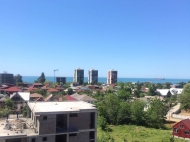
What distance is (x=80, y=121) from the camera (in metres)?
15.1

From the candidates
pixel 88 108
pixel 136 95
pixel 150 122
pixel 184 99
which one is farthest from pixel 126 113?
pixel 136 95

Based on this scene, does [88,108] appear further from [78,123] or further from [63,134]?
[63,134]

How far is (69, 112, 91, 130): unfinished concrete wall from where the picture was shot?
48.4 feet

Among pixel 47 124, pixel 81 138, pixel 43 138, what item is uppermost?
pixel 47 124

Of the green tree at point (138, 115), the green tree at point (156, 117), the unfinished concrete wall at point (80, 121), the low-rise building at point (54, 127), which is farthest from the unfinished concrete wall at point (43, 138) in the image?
the green tree at point (156, 117)

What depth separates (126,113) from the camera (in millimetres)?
35156

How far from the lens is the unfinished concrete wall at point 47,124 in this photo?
13257 mm

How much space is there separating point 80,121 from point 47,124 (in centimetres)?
265

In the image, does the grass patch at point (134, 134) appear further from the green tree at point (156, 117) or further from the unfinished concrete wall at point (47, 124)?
the unfinished concrete wall at point (47, 124)

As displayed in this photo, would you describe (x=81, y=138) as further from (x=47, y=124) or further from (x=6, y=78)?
(x=6, y=78)

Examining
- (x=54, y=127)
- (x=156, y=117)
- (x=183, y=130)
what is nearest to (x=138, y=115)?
(x=156, y=117)

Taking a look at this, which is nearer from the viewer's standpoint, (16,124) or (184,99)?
(16,124)

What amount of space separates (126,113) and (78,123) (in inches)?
850

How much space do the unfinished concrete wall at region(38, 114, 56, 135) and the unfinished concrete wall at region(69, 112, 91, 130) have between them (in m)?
1.54
